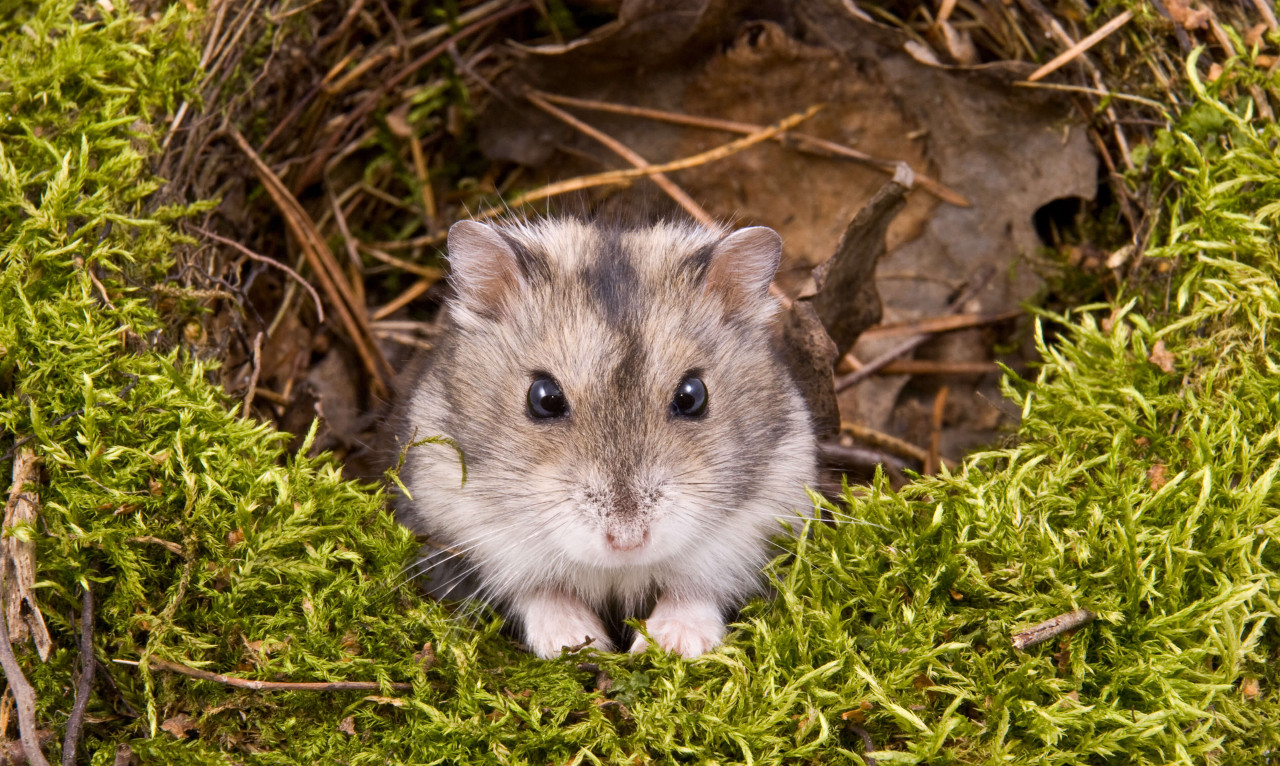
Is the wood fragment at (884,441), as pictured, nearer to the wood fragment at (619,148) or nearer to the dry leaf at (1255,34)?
the wood fragment at (619,148)

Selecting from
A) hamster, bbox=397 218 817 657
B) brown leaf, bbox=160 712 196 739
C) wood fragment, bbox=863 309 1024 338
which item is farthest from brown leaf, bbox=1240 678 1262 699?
brown leaf, bbox=160 712 196 739

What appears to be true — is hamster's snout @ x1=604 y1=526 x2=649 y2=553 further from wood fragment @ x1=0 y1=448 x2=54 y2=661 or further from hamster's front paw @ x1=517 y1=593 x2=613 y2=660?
wood fragment @ x1=0 y1=448 x2=54 y2=661

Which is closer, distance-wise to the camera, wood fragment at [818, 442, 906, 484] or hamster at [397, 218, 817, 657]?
hamster at [397, 218, 817, 657]

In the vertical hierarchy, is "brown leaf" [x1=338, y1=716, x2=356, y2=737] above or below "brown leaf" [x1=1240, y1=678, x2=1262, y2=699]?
above

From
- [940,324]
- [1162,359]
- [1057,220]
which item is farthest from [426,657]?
[1057,220]

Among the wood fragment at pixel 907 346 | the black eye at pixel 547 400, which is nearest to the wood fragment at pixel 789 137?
the wood fragment at pixel 907 346

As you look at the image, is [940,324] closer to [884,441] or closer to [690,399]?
[884,441]

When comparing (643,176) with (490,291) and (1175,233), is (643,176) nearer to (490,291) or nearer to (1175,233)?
(490,291)

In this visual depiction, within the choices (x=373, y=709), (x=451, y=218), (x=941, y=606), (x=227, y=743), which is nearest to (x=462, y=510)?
(x=373, y=709)
